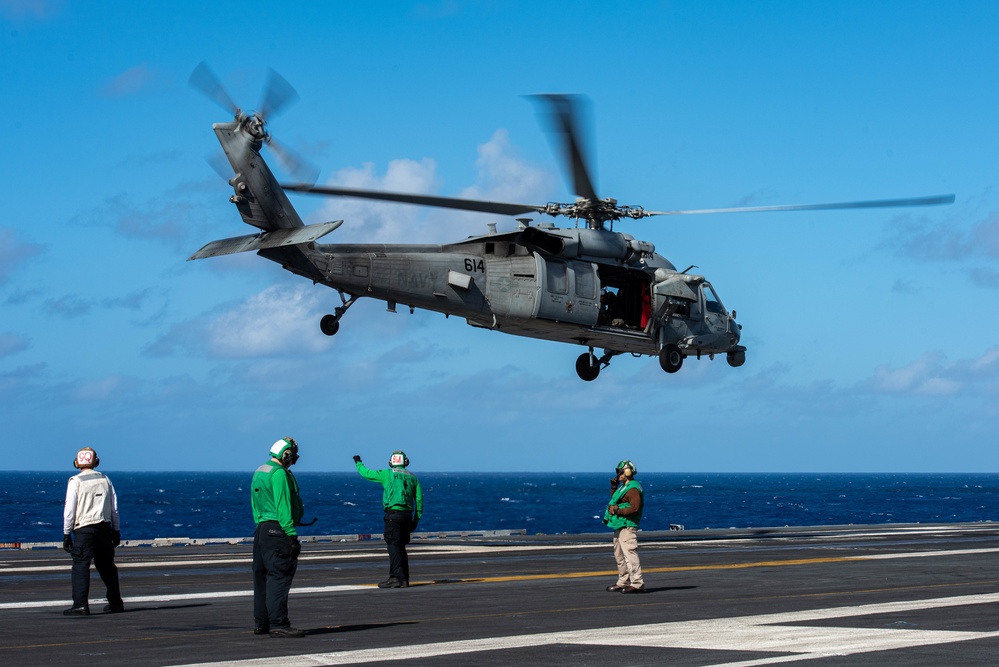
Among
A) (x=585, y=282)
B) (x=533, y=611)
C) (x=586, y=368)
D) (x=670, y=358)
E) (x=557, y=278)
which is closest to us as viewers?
(x=533, y=611)

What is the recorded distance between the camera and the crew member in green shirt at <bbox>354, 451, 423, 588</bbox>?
19703mm

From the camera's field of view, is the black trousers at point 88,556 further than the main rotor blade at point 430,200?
No

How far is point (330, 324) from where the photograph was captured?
2694 centimetres

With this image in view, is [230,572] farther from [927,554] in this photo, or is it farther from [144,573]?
[927,554]

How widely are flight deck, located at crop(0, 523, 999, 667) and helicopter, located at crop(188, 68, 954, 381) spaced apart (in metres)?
5.68

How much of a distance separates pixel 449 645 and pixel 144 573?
12.2m

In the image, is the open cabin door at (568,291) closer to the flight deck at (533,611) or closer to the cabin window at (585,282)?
the cabin window at (585,282)

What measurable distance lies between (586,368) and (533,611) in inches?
689

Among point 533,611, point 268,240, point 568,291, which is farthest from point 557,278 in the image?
point 533,611

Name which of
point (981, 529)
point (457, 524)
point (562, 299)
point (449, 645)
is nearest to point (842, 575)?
point (562, 299)

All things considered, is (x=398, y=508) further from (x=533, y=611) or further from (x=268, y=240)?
(x=268, y=240)

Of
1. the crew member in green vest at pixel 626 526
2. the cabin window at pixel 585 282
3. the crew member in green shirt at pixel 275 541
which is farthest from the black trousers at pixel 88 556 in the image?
the cabin window at pixel 585 282

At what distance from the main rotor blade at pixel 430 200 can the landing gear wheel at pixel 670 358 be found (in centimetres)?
526

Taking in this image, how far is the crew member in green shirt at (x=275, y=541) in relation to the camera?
1351cm
